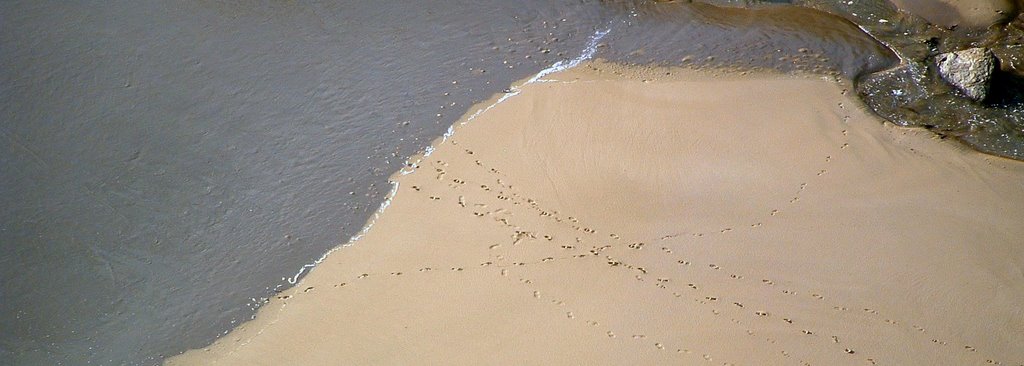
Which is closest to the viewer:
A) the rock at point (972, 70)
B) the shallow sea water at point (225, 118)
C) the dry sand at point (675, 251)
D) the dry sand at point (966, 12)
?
the dry sand at point (675, 251)

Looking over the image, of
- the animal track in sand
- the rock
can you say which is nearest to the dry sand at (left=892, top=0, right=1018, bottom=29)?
the rock

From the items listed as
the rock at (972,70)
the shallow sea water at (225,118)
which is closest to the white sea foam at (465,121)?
the shallow sea water at (225,118)

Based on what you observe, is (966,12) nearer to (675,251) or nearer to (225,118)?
(675,251)

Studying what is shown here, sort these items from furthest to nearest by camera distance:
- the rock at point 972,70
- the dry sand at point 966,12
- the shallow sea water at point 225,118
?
the dry sand at point 966,12
the rock at point 972,70
the shallow sea water at point 225,118

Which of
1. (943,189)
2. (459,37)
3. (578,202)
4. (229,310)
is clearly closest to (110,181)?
(229,310)

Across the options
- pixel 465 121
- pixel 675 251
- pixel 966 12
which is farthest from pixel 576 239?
pixel 966 12

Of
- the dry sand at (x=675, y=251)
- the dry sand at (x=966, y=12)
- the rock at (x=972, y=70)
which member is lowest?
the dry sand at (x=675, y=251)

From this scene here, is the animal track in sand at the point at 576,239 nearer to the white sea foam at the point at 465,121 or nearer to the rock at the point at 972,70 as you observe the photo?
the white sea foam at the point at 465,121
